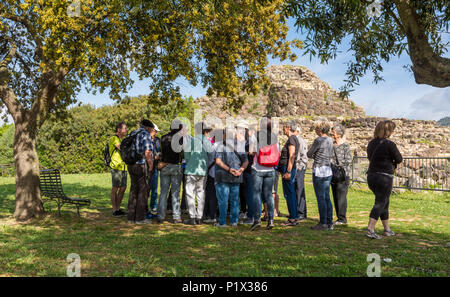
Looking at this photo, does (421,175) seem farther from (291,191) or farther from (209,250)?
(209,250)

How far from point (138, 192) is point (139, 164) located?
1.85 feet

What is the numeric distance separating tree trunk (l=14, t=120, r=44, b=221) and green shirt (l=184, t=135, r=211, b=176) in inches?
138

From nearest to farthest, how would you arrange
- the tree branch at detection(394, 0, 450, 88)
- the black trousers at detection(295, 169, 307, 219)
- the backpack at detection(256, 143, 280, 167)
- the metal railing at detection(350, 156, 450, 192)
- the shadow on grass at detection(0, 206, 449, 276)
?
1. the shadow on grass at detection(0, 206, 449, 276)
2. the tree branch at detection(394, 0, 450, 88)
3. the backpack at detection(256, 143, 280, 167)
4. the black trousers at detection(295, 169, 307, 219)
5. the metal railing at detection(350, 156, 450, 192)

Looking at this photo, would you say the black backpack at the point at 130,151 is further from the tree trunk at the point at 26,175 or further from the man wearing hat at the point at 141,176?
the tree trunk at the point at 26,175

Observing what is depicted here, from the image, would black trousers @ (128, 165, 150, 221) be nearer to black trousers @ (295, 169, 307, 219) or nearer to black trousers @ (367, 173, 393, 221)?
black trousers @ (295, 169, 307, 219)

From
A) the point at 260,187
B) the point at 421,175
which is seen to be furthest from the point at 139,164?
the point at 421,175

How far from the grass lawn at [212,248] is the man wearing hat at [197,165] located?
0.49m

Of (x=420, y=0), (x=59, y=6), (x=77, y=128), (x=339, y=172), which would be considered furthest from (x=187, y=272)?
(x=77, y=128)

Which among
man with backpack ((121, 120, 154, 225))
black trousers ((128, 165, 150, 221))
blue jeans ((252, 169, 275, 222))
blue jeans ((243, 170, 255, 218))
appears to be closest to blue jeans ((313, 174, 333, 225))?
blue jeans ((252, 169, 275, 222))

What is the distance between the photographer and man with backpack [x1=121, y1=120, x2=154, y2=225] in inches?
274

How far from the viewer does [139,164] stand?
702 cm

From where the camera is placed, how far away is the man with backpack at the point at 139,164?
22.8 ft

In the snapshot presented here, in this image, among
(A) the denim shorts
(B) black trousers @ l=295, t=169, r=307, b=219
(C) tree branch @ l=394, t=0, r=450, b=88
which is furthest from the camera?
(A) the denim shorts
